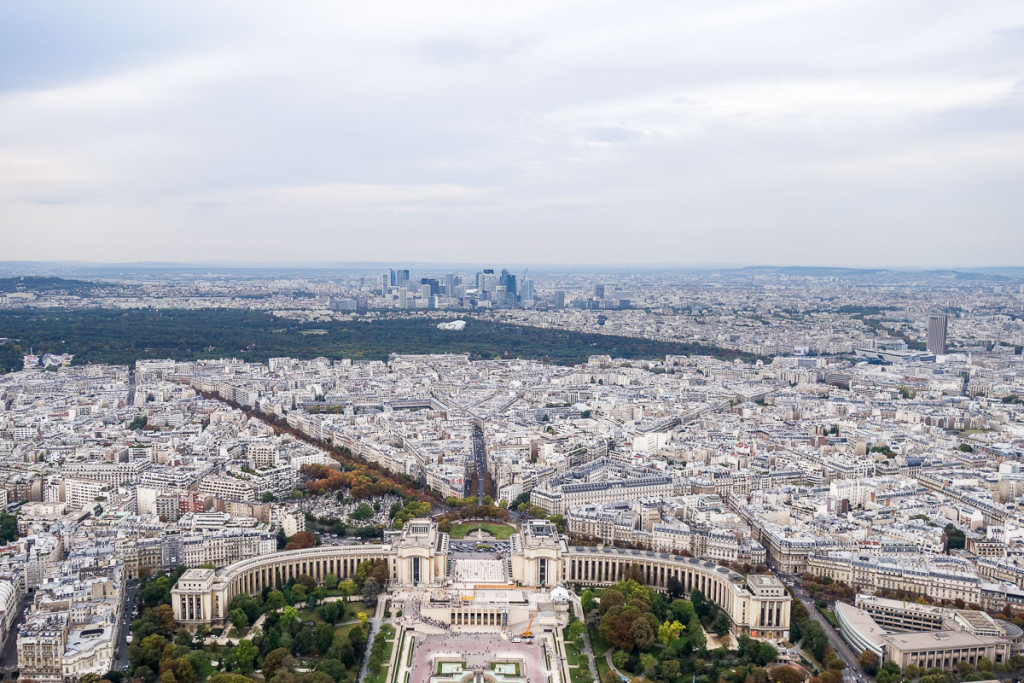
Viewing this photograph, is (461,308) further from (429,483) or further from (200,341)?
(429,483)

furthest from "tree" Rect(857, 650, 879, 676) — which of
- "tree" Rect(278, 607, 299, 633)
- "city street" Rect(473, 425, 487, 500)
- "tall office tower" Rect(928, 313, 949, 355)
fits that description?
"tall office tower" Rect(928, 313, 949, 355)

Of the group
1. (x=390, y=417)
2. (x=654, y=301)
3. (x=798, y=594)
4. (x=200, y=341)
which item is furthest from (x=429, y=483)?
(x=654, y=301)

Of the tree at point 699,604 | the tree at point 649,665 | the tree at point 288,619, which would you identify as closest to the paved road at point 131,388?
the tree at point 288,619

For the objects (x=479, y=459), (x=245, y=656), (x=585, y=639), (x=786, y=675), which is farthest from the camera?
(x=479, y=459)

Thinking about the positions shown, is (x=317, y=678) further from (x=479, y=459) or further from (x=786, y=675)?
(x=479, y=459)

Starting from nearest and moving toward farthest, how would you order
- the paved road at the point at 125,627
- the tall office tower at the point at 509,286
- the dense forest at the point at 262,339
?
the paved road at the point at 125,627 < the dense forest at the point at 262,339 < the tall office tower at the point at 509,286

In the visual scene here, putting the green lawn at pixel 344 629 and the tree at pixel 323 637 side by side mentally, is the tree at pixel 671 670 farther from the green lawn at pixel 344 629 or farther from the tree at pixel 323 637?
the tree at pixel 323 637

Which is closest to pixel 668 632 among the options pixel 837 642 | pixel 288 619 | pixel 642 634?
pixel 642 634
